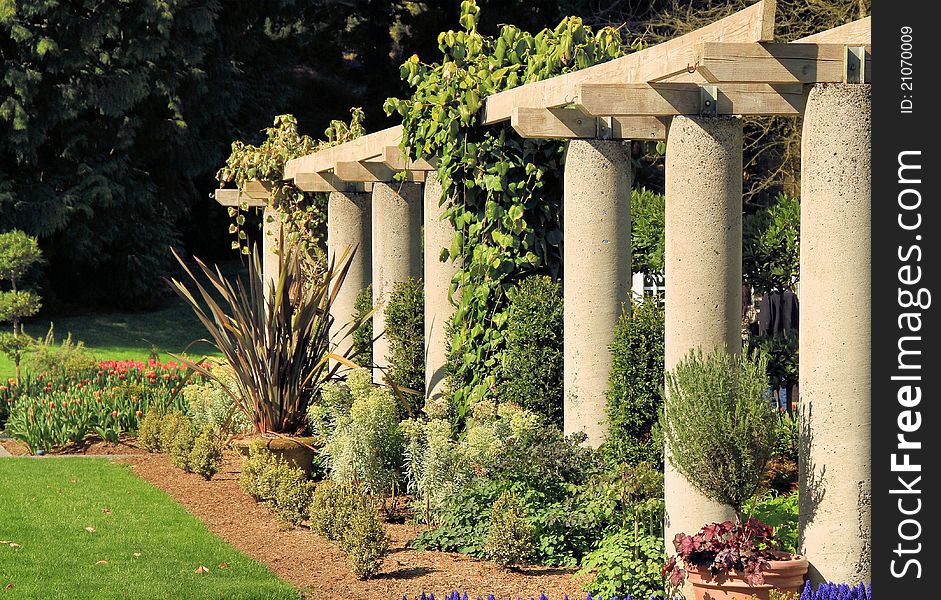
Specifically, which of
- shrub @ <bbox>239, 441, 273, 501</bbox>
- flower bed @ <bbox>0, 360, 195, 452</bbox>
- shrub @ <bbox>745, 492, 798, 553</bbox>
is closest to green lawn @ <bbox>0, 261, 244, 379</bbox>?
flower bed @ <bbox>0, 360, 195, 452</bbox>

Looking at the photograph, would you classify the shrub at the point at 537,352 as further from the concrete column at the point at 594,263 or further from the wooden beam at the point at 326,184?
the wooden beam at the point at 326,184

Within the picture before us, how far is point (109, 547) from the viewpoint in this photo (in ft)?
24.0

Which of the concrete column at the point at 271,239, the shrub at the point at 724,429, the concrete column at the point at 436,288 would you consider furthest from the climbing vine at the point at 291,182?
the shrub at the point at 724,429

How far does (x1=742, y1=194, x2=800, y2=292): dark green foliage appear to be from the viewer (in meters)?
11.2

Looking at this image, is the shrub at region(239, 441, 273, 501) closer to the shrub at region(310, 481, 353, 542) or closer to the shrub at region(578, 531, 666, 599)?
the shrub at region(310, 481, 353, 542)

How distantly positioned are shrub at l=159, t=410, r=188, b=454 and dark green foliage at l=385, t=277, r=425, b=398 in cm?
203

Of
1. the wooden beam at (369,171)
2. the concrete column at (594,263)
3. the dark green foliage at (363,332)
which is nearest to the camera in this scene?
the concrete column at (594,263)

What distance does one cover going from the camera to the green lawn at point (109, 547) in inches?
248

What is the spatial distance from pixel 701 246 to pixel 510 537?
74.6 inches


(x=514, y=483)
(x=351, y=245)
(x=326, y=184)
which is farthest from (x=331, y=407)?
(x=326, y=184)

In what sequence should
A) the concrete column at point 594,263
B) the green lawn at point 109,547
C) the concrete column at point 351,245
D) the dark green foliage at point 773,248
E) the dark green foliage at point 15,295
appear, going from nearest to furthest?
the green lawn at point 109,547, the concrete column at point 594,263, the dark green foliage at point 773,248, the concrete column at point 351,245, the dark green foliage at point 15,295

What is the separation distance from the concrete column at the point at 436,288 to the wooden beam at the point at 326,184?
2215mm
